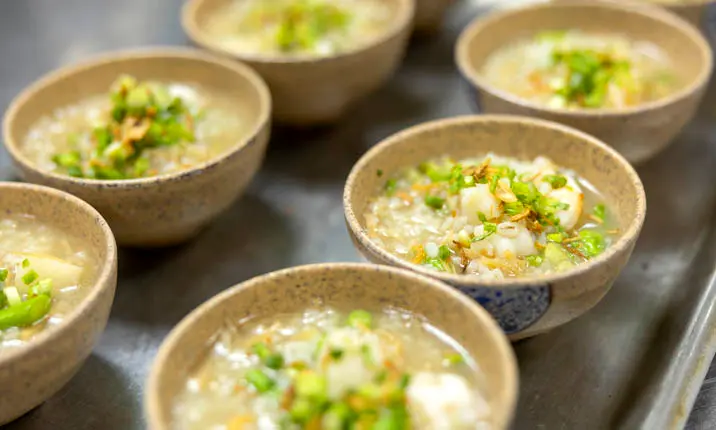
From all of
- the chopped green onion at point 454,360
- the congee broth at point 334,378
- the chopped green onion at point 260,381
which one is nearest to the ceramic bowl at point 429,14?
the congee broth at point 334,378

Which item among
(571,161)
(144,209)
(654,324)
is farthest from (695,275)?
(144,209)

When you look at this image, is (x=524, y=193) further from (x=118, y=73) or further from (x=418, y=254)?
(x=118, y=73)

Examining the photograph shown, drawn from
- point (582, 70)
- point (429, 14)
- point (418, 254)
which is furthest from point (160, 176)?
point (429, 14)

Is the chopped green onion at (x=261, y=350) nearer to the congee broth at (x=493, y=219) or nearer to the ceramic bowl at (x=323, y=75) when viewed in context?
the congee broth at (x=493, y=219)

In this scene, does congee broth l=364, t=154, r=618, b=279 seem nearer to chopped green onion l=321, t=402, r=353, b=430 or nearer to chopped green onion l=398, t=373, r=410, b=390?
chopped green onion l=398, t=373, r=410, b=390

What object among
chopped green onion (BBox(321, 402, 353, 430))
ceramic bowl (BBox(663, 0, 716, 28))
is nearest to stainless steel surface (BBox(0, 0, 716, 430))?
ceramic bowl (BBox(663, 0, 716, 28))

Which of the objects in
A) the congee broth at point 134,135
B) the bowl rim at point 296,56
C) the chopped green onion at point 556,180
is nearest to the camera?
the chopped green onion at point 556,180
